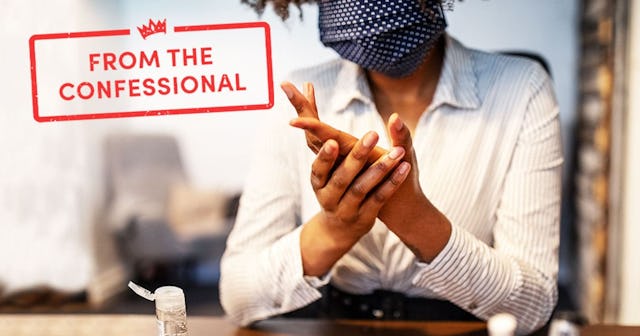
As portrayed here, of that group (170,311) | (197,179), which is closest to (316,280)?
(170,311)

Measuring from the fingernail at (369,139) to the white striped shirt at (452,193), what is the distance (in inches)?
11.0

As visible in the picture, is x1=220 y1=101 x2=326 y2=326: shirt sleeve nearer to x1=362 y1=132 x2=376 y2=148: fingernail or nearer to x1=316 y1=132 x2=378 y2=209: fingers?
x1=316 y1=132 x2=378 y2=209: fingers

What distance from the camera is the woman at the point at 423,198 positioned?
0.87 metres

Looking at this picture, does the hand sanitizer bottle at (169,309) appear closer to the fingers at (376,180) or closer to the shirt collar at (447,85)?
the fingers at (376,180)

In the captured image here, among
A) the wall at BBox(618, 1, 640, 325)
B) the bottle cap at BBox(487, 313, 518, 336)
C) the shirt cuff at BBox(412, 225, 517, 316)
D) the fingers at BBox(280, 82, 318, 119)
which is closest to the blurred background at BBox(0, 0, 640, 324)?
the wall at BBox(618, 1, 640, 325)

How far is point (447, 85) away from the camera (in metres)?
1.00

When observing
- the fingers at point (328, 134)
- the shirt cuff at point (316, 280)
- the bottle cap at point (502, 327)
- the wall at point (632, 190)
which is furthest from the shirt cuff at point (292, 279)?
the wall at point (632, 190)

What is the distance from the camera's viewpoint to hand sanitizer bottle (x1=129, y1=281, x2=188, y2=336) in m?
0.75

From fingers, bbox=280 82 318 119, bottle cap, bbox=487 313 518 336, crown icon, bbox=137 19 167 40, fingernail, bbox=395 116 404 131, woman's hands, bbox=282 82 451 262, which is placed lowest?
bottle cap, bbox=487 313 518 336

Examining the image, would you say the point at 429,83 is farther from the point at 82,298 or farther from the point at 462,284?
the point at 82,298

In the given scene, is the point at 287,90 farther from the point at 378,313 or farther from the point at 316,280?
the point at 378,313

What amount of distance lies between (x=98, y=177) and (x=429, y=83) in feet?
5.69

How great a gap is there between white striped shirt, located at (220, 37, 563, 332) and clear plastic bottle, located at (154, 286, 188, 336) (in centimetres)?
21

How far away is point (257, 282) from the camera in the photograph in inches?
38.1
